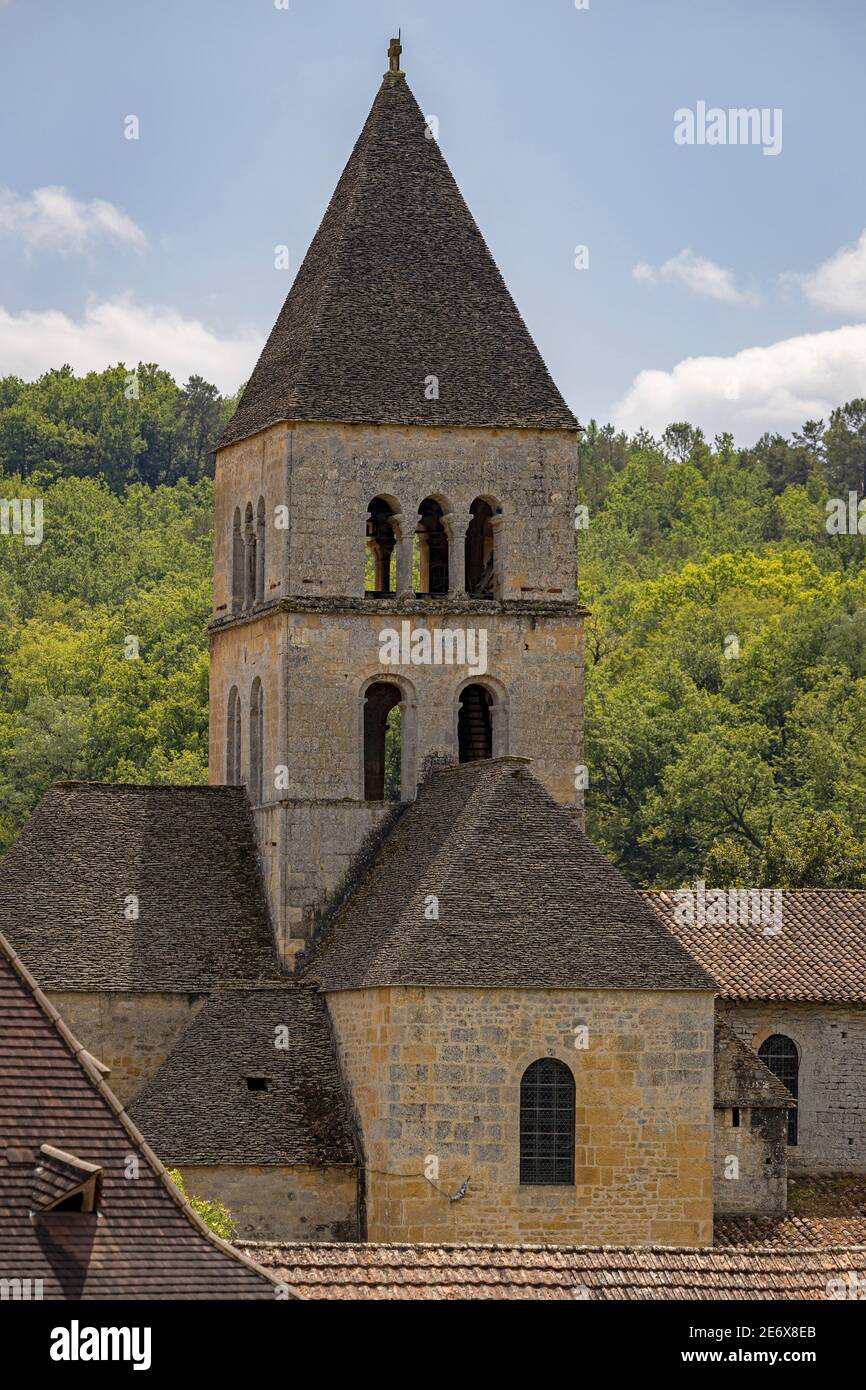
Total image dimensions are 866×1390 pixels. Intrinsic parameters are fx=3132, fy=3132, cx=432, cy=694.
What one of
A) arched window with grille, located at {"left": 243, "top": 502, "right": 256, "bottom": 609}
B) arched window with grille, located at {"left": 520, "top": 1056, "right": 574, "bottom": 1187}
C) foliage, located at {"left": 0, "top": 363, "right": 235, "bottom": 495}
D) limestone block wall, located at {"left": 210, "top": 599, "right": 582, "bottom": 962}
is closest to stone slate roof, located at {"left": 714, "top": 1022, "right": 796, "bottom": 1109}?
limestone block wall, located at {"left": 210, "top": 599, "right": 582, "bottom": 962}

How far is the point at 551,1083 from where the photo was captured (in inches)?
1585

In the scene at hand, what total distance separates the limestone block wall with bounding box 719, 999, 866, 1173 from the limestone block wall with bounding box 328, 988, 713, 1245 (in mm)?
8345

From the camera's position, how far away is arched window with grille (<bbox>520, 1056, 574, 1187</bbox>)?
1578 inches

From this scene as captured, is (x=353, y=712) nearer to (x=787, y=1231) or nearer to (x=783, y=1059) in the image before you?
(x=783, y=1059)

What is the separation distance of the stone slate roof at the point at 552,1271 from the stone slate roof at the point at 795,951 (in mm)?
18854

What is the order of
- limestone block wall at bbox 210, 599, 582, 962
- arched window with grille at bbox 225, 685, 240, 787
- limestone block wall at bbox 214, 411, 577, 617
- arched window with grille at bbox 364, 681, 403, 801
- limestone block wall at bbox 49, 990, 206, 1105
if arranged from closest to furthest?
1. limestone block wall at bbox 49, 990, 206, 1105
2. limestone block wall at bbox 210, 599, 582, 962
3. limestone block wall at bbox 214, 411, 577, 617
4. arched window with grille at bbox 364, 681, 403, 801
5. arched window with grille at bbox 225, 685, 240, 787

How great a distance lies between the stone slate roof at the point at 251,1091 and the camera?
133 feet

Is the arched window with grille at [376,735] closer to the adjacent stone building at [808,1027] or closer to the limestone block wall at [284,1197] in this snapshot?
the adjacent stone building at [808,1027]

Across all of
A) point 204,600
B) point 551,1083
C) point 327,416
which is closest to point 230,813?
point 327,416

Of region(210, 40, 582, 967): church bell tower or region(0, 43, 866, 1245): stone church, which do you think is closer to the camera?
region(0, 43, 866, 1245): stone church


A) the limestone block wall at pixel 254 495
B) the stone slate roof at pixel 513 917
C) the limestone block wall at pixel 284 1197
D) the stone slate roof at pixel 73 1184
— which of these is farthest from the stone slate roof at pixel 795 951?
the stone slate roof at pixel 73 1184

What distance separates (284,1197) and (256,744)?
9.13 metres

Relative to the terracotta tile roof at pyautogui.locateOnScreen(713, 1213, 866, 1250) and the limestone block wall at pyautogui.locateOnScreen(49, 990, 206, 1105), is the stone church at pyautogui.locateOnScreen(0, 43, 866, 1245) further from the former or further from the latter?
the terracotta tile roof at pyautogui.locateOnScreen(713, 1213, 866, 1250)
